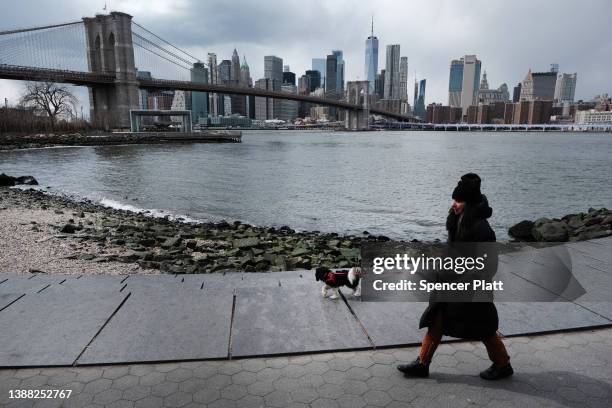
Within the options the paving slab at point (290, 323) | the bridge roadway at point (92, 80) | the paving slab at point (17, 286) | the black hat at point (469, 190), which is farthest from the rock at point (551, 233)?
the bridge roadway at point (92, 80)

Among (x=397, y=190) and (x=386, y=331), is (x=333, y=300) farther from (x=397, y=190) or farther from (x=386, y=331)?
(x=397, y=190)

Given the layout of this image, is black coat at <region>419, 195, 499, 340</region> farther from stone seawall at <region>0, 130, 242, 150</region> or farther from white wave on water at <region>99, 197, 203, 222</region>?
stone seawall at <region>0, 130, 242, 150</region>

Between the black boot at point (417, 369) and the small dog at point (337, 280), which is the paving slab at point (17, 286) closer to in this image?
the small dog at point (337, 280)

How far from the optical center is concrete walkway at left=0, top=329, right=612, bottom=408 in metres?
3.03

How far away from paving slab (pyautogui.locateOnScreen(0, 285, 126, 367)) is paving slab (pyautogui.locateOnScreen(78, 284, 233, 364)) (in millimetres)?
164

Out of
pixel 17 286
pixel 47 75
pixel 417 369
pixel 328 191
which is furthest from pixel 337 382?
pixel 47 75

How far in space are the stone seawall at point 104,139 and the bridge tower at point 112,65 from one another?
24.9 ft

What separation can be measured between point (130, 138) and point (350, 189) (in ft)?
178

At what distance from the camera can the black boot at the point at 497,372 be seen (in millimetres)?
3279

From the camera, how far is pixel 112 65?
80.6 m

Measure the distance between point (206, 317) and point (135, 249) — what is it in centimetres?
466

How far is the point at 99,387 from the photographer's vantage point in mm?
3176

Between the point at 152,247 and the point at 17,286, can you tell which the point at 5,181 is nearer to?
the point at 152,247

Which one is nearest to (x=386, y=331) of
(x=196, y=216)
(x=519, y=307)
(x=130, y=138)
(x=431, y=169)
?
(x=519, y=307)
